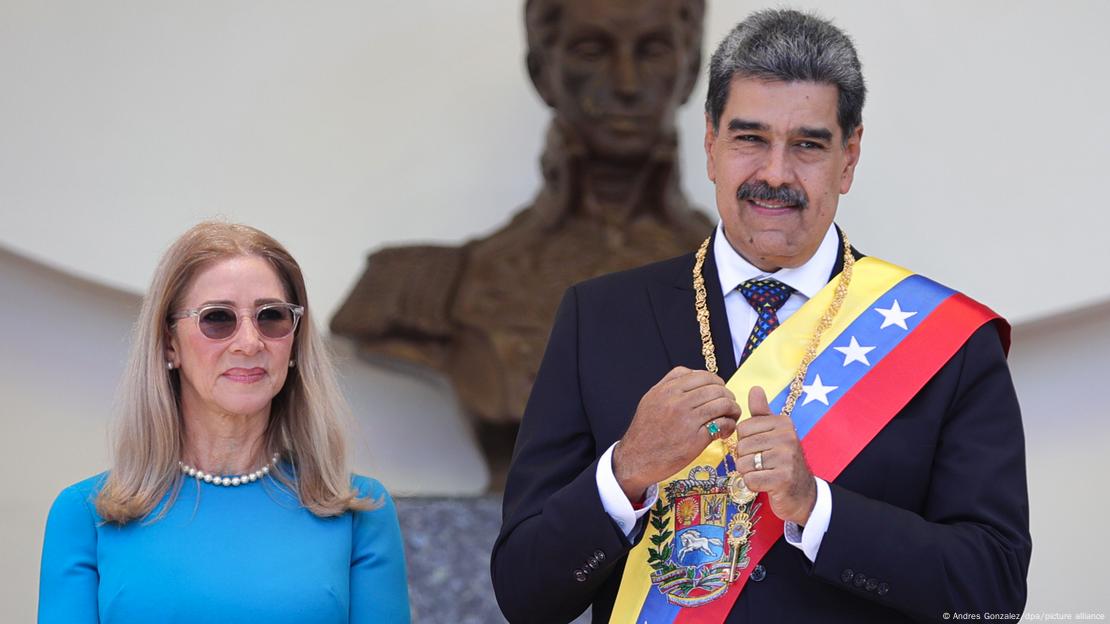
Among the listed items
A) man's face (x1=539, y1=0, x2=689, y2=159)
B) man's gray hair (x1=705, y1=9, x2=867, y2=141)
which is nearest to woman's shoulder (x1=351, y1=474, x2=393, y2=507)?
man's gray hair (x1=705, y1=9, x2=867, y2=141)

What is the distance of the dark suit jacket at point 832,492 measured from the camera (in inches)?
76.0

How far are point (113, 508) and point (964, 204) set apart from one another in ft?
10.7

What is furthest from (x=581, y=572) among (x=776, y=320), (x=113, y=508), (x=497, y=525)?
(x=497, y=525)

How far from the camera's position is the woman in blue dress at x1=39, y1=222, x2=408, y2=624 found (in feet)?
6.97

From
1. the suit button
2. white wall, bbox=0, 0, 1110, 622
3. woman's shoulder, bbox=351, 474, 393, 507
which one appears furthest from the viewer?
white wall, bbox=0, 0, 1110, 622

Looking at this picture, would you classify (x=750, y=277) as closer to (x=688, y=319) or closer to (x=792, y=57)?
(x=688, y=319)

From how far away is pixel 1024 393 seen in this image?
15.6 feet

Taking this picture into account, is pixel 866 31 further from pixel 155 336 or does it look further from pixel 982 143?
pixel 155 336

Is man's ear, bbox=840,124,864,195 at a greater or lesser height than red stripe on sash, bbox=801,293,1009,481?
greater

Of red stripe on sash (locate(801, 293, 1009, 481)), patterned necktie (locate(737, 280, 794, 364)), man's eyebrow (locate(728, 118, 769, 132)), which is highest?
man's eyebrow (locate(728, 118, 769, 132))

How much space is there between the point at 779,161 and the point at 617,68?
6.66 feet

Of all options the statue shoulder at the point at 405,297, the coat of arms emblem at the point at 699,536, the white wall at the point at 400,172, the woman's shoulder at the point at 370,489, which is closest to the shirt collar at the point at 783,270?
the coat of arms emblem at the point at 699,536

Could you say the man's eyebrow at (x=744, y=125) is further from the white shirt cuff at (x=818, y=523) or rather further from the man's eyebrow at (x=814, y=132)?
the white shirt cuff at (x=818, y=523)

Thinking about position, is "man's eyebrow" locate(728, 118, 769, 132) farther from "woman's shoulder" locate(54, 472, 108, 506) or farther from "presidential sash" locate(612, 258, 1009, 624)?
"woman's shoulder" locate(54, 472, 108, 506)
